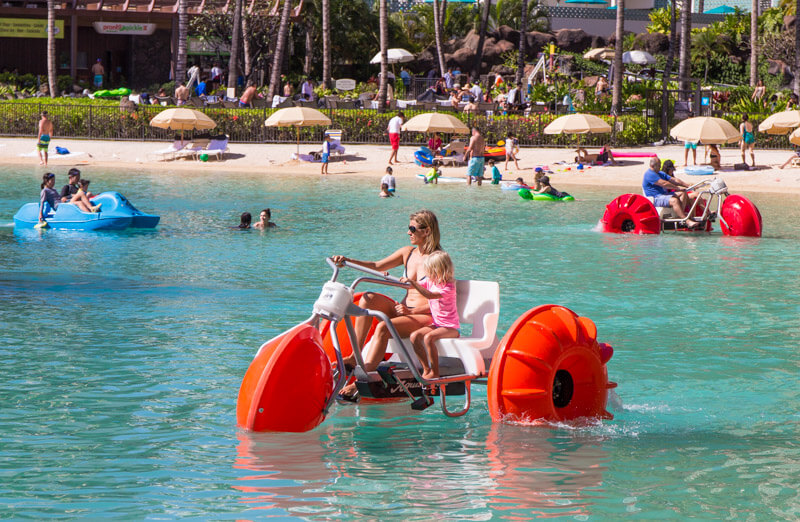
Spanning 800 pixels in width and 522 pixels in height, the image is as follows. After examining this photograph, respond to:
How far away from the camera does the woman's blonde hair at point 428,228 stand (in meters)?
8.55

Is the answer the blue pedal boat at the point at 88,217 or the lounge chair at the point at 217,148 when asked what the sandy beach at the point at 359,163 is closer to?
the lounge chair at the point at 217,148

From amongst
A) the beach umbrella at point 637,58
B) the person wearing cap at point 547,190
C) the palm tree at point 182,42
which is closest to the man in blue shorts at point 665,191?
the person wearing cap at point 547,190

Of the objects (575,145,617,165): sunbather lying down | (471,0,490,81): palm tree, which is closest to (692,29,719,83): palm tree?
(471,0,490,81): palm tree

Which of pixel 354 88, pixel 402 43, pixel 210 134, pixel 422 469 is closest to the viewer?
pixel 422 469

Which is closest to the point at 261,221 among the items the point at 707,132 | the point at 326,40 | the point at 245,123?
the point at 707,132

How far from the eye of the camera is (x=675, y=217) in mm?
22453

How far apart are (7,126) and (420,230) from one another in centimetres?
3781

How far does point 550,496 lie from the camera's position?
23.7 feet

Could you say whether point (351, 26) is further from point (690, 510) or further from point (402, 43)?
point (690, 510)

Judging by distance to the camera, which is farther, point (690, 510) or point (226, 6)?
point (226, 6)

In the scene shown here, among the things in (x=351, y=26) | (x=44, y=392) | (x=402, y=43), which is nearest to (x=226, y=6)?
(x=351, y=26)

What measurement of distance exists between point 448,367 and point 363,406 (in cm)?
113

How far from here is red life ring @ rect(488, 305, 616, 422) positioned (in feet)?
26.7

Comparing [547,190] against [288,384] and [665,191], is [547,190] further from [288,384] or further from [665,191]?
[288,384]
